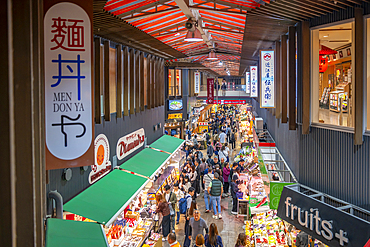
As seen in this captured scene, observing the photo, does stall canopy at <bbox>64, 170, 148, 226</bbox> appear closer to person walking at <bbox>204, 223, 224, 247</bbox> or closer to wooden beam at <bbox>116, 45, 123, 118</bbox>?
wooden beam at <bbox>116, 45, 123, 118</bbox>

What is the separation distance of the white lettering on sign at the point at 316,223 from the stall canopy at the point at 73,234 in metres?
3.11

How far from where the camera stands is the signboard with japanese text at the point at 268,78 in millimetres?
8641

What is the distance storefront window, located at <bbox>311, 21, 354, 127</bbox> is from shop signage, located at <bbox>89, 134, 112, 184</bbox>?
4.47 m

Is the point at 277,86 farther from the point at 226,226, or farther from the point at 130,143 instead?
the point at 130,143

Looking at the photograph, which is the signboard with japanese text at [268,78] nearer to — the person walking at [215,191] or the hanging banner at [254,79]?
the person walking at [215,191]

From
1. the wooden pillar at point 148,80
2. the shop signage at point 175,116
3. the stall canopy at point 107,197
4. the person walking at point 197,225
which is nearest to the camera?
the stall canopy at point 107,197

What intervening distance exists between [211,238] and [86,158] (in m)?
3.57

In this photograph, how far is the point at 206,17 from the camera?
9164 mm

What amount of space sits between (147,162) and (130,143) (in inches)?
30.2

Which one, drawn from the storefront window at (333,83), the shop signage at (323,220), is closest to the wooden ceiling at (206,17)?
the storefront window at (333,83)

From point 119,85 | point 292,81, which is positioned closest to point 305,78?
point 292,81

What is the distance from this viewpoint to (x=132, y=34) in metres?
8.07

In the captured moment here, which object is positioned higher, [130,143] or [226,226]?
[130,143]

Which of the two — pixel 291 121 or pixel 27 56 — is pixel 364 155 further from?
pixel 27 56
